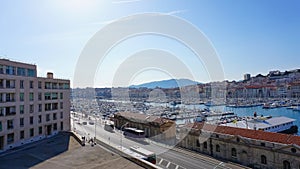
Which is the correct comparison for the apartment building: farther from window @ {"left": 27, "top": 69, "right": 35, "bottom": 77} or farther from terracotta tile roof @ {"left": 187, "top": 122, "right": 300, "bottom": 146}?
terracotta tile roof @ {"left": 187, "top": 122, "right": 300, "bottom": 146}

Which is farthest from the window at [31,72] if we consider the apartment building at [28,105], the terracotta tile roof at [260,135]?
the terracotta tile roof at [260,135]

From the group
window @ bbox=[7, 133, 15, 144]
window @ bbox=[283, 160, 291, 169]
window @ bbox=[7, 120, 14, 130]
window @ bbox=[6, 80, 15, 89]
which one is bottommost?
window @ bbox=[283, 160, 291, 169]

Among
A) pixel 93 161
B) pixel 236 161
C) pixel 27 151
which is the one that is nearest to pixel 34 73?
pixel 27 151

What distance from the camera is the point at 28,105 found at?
1284 inches

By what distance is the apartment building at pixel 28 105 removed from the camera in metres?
28.8

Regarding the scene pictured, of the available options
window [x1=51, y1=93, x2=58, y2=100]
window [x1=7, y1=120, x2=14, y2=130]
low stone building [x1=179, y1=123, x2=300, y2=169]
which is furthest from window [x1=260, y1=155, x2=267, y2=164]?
window [x1=51, y1=93, x2=58, y2=100]

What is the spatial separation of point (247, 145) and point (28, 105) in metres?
29.3

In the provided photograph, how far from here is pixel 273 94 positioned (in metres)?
155

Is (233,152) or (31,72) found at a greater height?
(31,72)

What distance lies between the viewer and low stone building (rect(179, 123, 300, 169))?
2558 cm

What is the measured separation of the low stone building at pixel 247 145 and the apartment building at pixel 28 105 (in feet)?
70.2

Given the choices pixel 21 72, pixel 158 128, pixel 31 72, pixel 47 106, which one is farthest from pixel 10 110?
pixel 158 128

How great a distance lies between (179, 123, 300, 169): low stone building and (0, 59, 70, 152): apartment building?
21390 mm

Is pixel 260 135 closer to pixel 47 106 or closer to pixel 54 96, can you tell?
pixel 47 106
